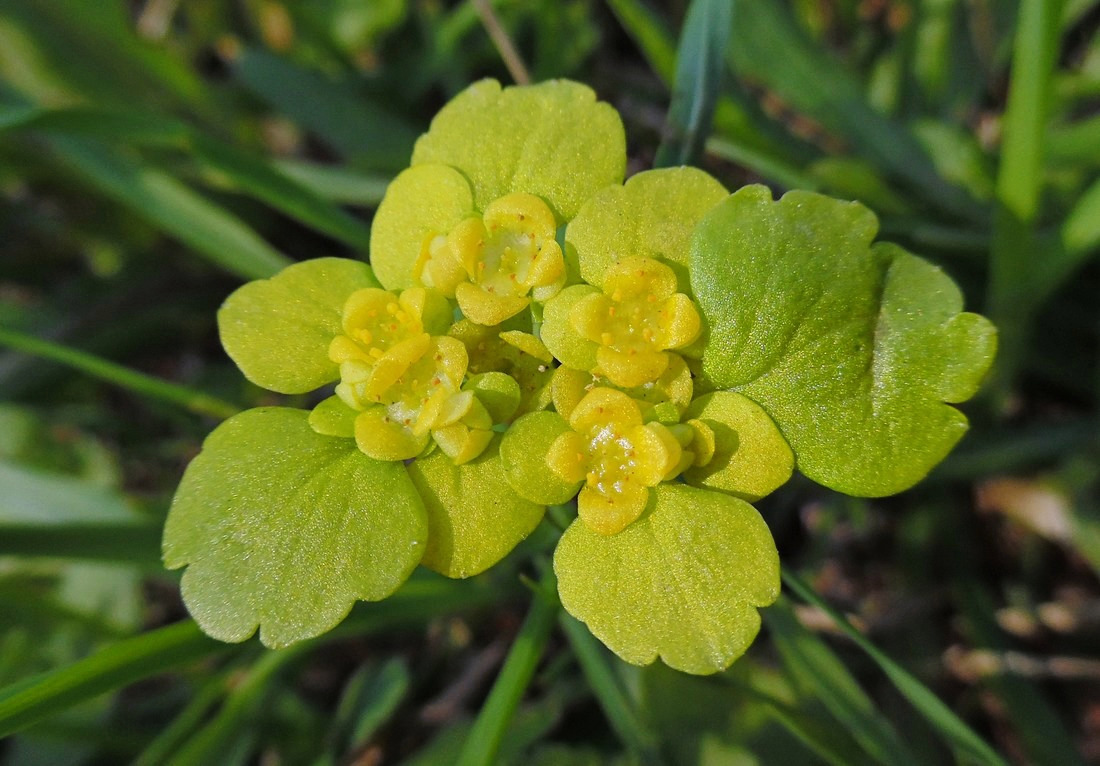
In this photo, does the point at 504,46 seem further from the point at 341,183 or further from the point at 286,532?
the point at 286,532

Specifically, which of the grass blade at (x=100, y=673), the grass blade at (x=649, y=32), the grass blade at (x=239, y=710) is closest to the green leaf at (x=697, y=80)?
the grass blade at (x=649, y=32)

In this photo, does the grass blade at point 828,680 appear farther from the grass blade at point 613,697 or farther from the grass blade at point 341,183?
the grass blade at point 341,183

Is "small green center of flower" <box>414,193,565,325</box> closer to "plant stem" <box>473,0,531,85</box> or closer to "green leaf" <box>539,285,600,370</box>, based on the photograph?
"green leaf" <box>539,285,600,370</box>

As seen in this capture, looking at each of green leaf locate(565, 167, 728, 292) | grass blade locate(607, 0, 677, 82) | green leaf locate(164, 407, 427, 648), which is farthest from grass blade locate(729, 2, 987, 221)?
green leaf locate(164, 407, 427, 648)

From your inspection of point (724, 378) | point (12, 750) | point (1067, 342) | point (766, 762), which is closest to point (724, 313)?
point (724, 378)

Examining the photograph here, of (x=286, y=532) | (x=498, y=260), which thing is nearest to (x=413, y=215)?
(x=498, y=260)

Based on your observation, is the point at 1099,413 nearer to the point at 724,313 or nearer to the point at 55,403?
the point at 724,313
